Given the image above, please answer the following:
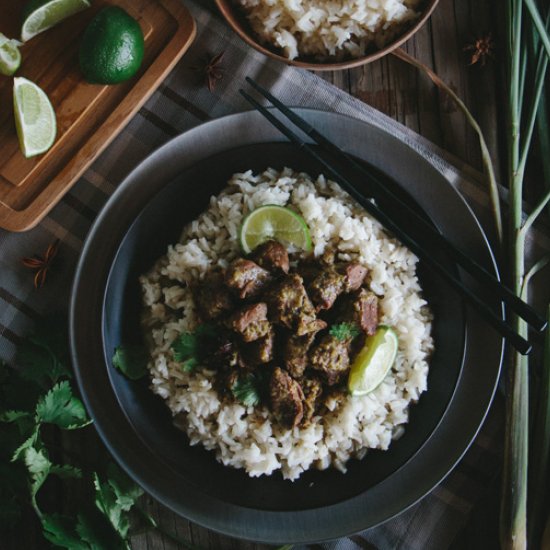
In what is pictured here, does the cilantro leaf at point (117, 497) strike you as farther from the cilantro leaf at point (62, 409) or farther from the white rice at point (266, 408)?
the white rice at point (266, 408)

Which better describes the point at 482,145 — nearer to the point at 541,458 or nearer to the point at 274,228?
→ the point at 274,228

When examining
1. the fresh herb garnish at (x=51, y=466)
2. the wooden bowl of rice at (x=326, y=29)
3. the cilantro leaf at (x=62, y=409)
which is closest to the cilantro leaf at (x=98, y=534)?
the fresh herb garnish at (x=51, y=466)

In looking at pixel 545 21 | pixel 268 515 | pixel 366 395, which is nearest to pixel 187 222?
pixel 366 395

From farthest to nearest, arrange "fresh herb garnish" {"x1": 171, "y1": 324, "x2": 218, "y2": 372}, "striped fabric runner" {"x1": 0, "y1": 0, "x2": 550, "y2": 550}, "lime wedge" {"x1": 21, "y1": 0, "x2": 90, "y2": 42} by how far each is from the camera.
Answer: "striped fabric runner" {"x1": 0, "y1": 0, "x2": 550, "y2": 550} → "lime wedge" {"x1": 21, "y1": 0, "x2": 90, "y2": 42} → "fresh herb garnish" {"x1": 171, "y1": 324, "x2": 218, "y2": 372}

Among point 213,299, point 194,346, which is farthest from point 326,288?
point 194,346

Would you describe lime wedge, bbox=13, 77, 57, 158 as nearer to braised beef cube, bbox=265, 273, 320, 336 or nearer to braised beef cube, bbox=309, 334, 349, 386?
braised beef cube, bbox=265, 273, 320, 336

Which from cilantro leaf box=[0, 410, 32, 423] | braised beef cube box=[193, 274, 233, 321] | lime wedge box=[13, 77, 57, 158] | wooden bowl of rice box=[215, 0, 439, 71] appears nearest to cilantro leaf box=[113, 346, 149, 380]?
braised beef cube box=[193, 274, 233, 321]
